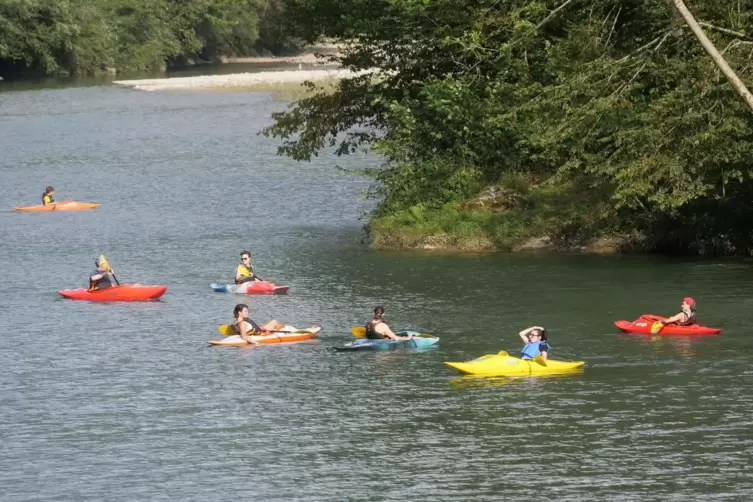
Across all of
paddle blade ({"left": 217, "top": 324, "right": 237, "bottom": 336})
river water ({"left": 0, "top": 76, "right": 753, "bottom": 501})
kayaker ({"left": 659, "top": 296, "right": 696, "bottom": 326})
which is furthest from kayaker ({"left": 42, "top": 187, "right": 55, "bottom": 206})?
kayaker ({"left": 659, "top": 296, "right": 696, "bottom": 326})

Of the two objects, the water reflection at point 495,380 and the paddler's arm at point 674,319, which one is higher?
the paddler's arm at point 674,319

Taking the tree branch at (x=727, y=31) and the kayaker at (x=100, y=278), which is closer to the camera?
the tree branch at (x=727, y=31)

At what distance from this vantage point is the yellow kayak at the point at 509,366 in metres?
24.6

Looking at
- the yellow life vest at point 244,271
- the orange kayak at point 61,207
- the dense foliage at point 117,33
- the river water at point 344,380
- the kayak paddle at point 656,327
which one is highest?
the dense foliage at point 117,33

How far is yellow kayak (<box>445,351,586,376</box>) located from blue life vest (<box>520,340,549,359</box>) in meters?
0.19

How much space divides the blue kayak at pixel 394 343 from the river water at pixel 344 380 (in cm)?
25

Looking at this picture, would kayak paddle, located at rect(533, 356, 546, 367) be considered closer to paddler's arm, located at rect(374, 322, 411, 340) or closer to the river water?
the river water

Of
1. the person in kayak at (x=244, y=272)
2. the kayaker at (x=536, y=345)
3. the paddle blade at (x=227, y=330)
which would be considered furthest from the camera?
the person in kayak at (x=244, y=272)

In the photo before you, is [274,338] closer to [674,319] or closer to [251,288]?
[251,288]

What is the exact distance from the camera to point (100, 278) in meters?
32.7

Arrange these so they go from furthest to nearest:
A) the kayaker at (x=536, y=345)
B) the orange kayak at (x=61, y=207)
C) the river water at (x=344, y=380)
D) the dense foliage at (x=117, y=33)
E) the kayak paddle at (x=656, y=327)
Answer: the dense foliage at (x=117, y=33)
the orange kayak at (x=61, y=207)
the kayak paddle at (x=656, y=327)
the kayaker at (x=536, y=345)
the river water at (x=344, y=380)

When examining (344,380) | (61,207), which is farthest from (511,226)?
(61,207)

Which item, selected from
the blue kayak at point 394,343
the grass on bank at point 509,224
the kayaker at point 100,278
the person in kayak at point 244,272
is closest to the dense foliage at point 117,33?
the grass on bank at point 509,224

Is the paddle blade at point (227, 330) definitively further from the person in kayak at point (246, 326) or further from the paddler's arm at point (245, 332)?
the paddler's arm at point (245, 332)
